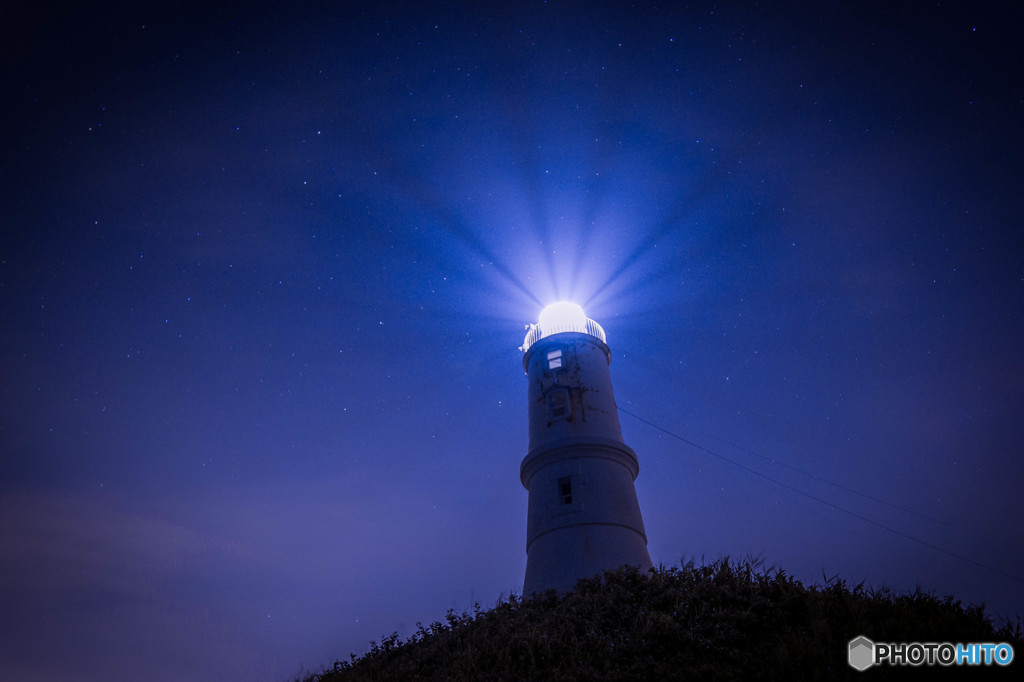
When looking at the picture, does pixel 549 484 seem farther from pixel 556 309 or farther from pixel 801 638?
pixel 801 638

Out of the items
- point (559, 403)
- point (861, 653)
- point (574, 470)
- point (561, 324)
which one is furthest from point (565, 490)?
point (861, 653)

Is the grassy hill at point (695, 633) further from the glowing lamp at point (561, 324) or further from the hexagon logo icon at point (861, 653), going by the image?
the glowing lamp at point (561, 324)

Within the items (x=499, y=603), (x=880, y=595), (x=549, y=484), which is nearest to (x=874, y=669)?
(x=880, y=595)

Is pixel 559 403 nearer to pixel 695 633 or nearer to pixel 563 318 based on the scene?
pixel 563 318

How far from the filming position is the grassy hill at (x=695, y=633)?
831cm

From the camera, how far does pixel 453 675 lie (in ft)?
33.5

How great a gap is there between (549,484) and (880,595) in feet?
29.1

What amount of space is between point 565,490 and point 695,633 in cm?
771

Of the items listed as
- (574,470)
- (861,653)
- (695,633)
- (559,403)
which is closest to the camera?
(861,653)

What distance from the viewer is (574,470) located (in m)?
17.2

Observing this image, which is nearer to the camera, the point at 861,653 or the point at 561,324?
the point at 861,653

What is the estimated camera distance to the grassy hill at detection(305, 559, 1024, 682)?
27.3 feet

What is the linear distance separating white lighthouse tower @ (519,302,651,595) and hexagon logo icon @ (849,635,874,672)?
7399 millimetres

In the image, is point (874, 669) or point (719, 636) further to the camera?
point (719, 636)
